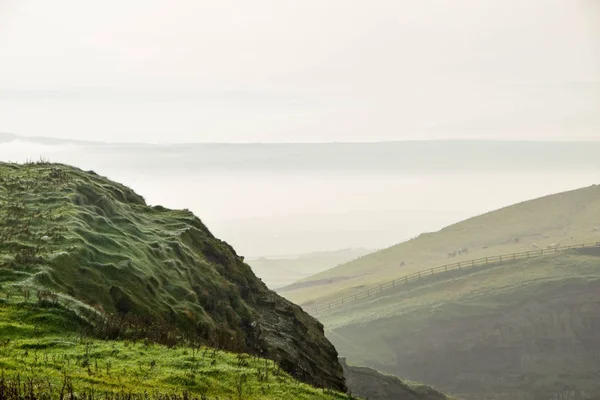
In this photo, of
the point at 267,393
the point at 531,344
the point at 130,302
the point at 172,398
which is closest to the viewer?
the point at 172,398

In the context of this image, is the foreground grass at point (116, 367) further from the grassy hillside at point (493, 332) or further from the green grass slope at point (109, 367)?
the grassy hillside at point (493, 332)

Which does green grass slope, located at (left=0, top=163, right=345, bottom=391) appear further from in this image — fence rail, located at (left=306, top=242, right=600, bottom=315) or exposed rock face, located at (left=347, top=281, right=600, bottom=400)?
fence rail, located at (left=306, top=242, right=600, bottom=315)

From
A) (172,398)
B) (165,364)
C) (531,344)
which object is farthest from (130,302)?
(531,344)

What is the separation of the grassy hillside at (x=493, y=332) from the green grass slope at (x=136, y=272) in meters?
63.7

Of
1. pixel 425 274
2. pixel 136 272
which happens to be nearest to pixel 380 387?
pixel 136 272

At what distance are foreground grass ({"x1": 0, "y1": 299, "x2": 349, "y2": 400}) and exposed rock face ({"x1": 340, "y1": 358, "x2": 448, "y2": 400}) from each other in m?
45.6

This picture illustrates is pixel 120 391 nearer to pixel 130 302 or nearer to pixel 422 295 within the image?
pixel 130 302

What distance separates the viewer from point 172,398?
24500 mm

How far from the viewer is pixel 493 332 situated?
124562 millimetres

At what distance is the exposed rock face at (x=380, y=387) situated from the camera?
252 feet

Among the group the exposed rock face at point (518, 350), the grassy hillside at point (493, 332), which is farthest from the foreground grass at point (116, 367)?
the grassy hillside at point (493, 332)

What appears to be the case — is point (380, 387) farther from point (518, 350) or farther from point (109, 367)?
point (109, 367)

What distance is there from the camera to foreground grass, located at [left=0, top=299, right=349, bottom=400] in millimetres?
24812

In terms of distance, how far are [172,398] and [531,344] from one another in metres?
104
